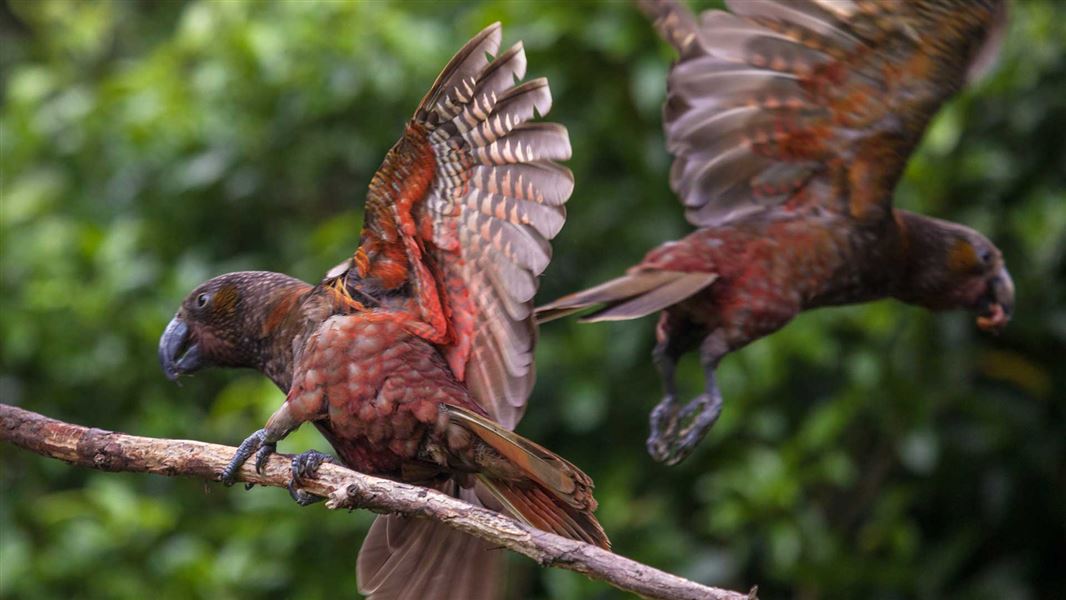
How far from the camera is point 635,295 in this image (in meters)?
3.18

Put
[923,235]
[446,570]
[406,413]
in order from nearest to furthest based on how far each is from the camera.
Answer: [406,413] → [446,570] → [923,235]

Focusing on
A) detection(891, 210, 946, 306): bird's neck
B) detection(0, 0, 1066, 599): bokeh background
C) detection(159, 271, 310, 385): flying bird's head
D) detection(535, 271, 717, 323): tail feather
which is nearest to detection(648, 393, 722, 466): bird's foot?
detection(535, 271, 717, 323): tail feather

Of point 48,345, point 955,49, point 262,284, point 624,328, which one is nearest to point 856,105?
point 955,49

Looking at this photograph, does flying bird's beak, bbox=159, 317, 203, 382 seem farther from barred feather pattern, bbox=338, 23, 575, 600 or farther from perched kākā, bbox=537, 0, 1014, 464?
perched kākā, bbox=537, 0, 1014, 464

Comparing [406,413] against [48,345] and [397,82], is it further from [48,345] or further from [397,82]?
[48,345]

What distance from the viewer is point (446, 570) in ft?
9.38

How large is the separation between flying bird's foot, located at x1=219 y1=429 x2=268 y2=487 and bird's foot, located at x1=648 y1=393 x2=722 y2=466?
1.07 metres

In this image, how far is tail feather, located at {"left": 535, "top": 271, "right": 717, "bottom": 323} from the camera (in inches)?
123

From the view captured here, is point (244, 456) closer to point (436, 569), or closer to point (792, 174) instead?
point (436, 569)

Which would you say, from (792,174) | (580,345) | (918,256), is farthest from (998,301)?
(580,345)

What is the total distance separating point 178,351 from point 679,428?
1.25 meters

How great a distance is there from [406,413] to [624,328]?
172cm

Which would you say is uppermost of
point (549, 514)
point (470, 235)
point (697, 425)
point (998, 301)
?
point (470, 235)

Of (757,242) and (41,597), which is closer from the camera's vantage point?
(757,242)
